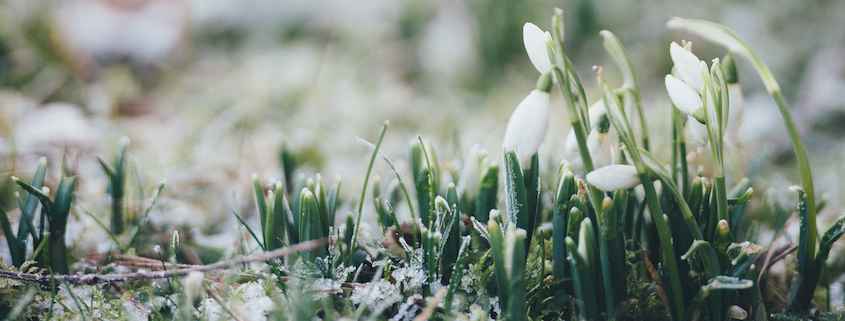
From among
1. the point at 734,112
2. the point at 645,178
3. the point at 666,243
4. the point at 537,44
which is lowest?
the point at 666,243

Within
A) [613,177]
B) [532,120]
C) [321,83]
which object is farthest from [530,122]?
[321,83]

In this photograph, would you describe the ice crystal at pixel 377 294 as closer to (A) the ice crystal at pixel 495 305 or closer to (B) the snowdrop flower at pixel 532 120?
(A) the ice crystal at pixel 495 305

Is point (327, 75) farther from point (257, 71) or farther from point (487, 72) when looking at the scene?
point (487, 72)

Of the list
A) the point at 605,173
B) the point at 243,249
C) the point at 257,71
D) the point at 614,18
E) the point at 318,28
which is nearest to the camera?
the point at 605,173

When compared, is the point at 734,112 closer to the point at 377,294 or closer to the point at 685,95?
the point at 685,95

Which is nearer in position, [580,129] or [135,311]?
[580,129]

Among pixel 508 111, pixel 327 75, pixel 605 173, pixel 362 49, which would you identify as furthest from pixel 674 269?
pixel 362 49

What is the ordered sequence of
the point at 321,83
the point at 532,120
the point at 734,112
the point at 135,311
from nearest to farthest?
the point at 532,120 < the point at 734,112 < the point at 135,311 < the point at 321,83

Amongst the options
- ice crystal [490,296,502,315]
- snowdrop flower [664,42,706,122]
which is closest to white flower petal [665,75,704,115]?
snowdrop flower [664,42,706,122]
